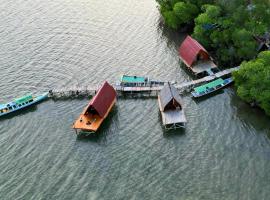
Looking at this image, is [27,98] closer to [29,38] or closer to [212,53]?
[29,38]

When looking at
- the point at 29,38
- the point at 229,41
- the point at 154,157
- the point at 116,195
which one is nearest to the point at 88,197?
the point at 116,195

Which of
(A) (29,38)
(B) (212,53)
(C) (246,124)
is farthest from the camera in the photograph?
(A) (29,38)

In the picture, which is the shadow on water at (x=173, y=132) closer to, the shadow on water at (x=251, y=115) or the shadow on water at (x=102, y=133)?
the shadow on water at (x=102, y=133)

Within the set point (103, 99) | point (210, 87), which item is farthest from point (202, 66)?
point (103, 99)

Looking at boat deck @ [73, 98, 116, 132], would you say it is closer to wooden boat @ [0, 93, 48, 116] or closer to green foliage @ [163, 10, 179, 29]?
wooden boat @ [0, 93, 48, 116]

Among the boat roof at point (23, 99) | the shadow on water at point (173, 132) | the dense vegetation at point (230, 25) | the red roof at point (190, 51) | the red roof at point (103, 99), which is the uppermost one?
the dense vegetation at point (230, 25)

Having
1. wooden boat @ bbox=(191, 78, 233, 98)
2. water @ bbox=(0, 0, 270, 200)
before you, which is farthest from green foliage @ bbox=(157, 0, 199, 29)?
wooden boat @ bbox=(191, 78, 233, 98)

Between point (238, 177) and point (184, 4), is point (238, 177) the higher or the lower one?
the lower one

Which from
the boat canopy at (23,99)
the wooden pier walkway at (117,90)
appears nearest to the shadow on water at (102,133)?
the wooden pier walkway at (117,90)
